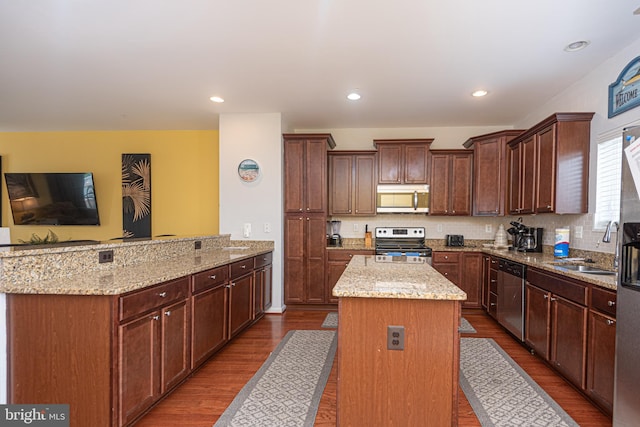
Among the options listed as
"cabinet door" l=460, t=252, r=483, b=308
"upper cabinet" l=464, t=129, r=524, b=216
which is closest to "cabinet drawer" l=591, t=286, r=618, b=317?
"cabinet door" l=460, t=252, r=483, b=308

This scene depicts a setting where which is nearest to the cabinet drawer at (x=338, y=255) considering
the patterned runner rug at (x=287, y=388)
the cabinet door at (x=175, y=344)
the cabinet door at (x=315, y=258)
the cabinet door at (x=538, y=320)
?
the cabinet door at (x=315, y=258)

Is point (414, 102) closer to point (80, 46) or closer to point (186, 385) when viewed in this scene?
point (80, 46)

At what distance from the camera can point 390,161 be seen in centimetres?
459

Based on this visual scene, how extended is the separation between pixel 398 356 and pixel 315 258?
111 inches

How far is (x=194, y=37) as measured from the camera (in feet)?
7.95

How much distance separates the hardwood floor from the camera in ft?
6.52

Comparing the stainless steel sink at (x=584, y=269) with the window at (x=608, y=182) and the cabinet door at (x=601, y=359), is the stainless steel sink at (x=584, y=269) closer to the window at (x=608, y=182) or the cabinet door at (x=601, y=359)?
the window at (x=608, y=182)

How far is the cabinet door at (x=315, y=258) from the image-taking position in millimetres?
4359

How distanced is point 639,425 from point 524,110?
12.1 feet

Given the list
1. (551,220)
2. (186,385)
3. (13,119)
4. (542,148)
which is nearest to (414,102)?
(542,148)

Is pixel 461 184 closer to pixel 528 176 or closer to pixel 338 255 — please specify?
pixel 528 176

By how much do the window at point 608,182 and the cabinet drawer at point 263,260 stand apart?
3518 mm

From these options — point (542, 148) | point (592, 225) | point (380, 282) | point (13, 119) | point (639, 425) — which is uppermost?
point (13, 119)

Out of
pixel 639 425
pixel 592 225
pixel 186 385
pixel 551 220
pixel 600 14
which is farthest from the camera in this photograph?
pixel 551 220
